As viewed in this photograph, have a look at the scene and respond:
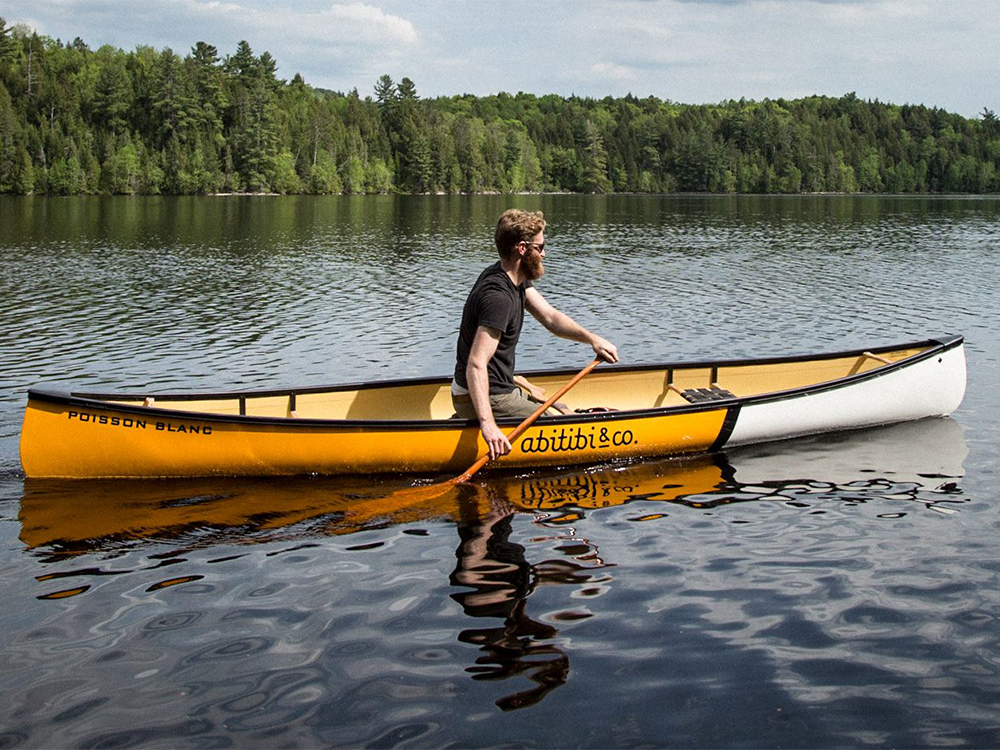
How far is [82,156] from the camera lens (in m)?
131

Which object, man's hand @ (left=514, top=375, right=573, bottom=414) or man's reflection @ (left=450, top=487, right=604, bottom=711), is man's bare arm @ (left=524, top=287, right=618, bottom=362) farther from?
man's reflection @ (left=450, top=487, right=604, bottom=711)

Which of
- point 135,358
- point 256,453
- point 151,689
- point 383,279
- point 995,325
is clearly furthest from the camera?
point 383,279

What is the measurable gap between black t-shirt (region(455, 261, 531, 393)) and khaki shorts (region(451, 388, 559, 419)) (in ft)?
0.29

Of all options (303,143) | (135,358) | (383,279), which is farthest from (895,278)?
(303,143)

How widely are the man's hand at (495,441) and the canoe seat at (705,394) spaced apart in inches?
146

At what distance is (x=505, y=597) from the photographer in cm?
793

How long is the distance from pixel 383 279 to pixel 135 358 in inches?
617

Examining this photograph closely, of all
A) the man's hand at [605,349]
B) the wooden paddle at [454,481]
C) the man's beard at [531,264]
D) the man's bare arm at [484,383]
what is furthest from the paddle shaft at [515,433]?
the man's beard at [531,264]

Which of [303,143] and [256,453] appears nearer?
[256,453]

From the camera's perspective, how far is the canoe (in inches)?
410

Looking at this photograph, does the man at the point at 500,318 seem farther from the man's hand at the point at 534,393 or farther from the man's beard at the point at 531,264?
the man's hand at the point at 534,393

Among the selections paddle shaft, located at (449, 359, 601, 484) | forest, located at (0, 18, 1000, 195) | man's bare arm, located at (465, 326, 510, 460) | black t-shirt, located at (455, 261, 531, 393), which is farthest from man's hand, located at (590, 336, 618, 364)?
forest, located at (0, 18, 1000, 195)

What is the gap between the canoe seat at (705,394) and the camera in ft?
41.9

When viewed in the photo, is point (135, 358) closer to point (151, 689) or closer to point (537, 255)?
point (537, 255)
